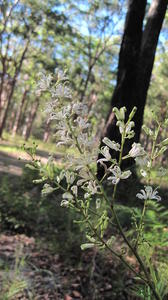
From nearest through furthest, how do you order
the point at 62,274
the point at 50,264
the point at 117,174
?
1. the point at 117,174
2. the point at 62,274
3. the point at 50,264

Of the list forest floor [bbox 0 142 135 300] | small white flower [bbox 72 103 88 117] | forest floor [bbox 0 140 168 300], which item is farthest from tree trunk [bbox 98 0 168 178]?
small white flower [bbox 72 103 88 117]

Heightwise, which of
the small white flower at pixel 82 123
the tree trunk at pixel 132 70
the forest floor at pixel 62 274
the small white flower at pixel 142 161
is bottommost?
the forest floor at pixel 62 274

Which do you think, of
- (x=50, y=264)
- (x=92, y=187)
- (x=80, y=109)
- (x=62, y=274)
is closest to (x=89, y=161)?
(x=92, y=187)

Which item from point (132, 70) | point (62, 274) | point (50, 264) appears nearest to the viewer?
point (62, 274)

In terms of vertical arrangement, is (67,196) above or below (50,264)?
above

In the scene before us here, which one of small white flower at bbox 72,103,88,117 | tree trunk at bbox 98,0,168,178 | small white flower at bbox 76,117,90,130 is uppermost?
tree trunk at bbox 98,0,168,178

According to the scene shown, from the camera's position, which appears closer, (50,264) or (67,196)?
(67,196)

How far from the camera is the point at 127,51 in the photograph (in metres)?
5.95

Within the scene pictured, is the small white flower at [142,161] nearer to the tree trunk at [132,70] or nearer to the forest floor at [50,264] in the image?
the forest floor at [50,264]

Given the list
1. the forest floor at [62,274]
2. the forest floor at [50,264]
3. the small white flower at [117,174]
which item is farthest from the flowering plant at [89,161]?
the forest floor at [62,274]

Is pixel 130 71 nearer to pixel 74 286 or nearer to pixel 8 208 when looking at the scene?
pixel 8 208

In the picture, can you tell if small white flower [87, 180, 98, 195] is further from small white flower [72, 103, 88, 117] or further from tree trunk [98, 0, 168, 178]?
tree trunk [98, 0, 168, 178]

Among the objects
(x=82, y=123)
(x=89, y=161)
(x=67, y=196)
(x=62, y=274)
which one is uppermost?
(x=82, y=123)

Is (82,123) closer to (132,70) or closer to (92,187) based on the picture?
(92,187)
